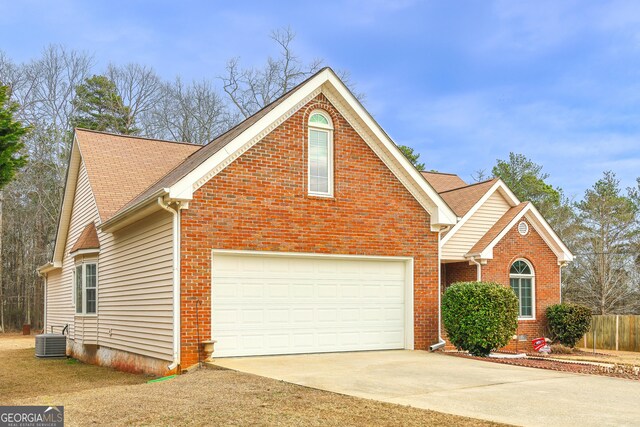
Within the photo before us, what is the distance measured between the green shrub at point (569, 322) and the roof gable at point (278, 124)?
7441 mm

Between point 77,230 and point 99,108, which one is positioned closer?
point 77,230

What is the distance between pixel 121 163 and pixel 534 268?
1380 cm

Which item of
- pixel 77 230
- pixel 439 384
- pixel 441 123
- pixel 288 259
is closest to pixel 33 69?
pixel 77 230

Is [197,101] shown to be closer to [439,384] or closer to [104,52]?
[104,52]

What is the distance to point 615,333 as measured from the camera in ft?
76.8

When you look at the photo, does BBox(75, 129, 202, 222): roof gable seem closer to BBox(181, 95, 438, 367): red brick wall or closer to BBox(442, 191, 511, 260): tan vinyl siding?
BBox(181, 95, 438, 367): red brick wall

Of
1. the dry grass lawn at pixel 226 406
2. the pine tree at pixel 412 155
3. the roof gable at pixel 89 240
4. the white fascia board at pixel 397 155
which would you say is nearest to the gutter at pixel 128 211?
the roof gable at pixel 89 240

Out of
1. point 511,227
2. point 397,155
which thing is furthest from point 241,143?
point 511,227

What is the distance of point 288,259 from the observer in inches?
571

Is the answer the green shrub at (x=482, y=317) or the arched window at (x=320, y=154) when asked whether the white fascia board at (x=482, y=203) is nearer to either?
the green shrub at (x=482, y=317)

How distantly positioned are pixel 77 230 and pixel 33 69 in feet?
77.1

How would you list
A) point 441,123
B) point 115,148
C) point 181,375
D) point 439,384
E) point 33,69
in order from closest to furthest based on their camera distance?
point 439,384
point 181,375
point 115,148
point 441,123
point 33,69

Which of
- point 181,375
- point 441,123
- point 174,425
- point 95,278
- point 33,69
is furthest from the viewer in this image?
point 33,69

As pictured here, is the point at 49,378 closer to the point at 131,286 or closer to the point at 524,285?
the point at 131,286
